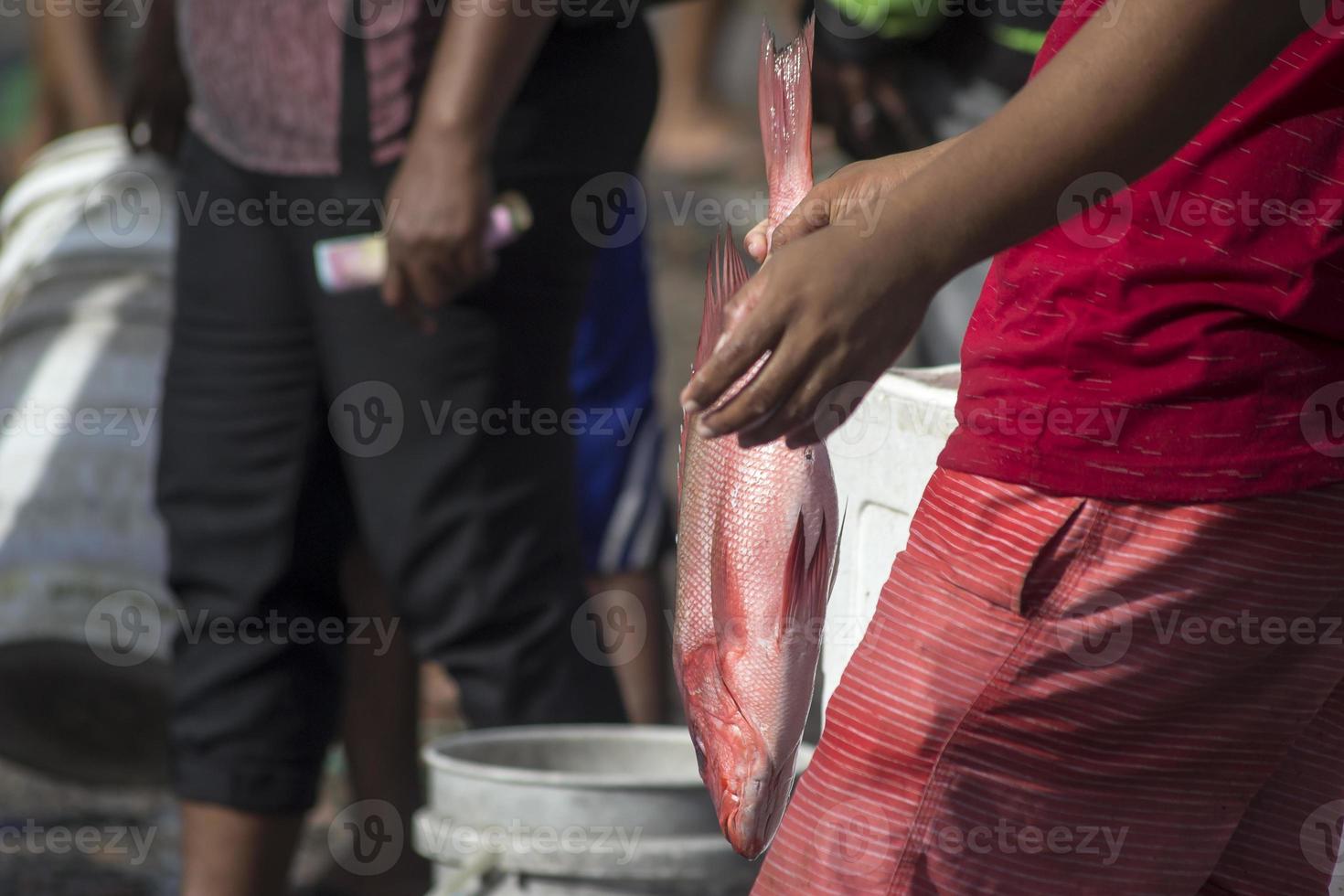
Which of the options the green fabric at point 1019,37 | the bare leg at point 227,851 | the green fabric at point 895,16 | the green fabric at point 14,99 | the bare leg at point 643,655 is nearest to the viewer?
the bare leg at point 227,851

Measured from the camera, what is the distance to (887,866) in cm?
115

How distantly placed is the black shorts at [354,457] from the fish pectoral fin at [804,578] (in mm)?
984

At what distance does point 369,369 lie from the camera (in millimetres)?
2059

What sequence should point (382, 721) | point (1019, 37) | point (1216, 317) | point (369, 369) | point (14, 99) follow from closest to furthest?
point (1216, 317) → point (369, 369) → point (1019, 37) → point (382, 721) → point (14, 99)

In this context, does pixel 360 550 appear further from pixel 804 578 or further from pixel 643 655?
pixel 804 578

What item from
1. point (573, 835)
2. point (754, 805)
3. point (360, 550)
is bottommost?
point (360, 550)

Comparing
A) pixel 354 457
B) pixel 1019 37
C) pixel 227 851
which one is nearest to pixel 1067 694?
pixel 354 457

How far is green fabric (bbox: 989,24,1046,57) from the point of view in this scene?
249cm

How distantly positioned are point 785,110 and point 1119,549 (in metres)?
0.37

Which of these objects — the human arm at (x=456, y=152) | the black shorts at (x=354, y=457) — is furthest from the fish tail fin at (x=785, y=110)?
the black shorts at (x=354, y=457)

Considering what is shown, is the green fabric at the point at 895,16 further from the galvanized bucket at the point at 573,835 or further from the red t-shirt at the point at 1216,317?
the red t-shirt at the point at 1216,317

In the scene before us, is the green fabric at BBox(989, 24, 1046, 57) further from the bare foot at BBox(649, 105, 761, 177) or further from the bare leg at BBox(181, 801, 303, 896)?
the bare foot at BBox(649, 105, 761, 177)

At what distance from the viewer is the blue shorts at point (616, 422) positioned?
294cm

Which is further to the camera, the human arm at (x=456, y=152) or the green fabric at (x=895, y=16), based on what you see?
the green fabric at (x=895, y=16)
